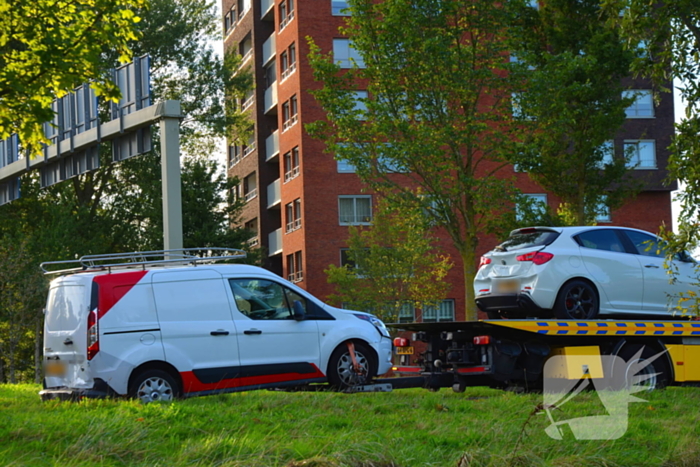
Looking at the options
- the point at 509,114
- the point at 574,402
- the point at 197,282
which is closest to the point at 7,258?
the point at 509,114

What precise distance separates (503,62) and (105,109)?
1816 cm

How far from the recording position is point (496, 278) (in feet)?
44.0

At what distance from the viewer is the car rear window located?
13180 millimetres

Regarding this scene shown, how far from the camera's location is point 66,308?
11797 mm

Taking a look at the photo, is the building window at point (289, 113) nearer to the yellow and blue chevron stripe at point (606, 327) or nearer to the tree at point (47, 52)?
the tree at point (47, 52)

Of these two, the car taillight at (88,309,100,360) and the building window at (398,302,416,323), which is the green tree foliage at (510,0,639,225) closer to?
the car taillight at (88,309,100,360)

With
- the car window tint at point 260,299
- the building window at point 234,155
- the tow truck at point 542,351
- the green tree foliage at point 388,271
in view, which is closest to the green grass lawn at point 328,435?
the tow truck at point 542,351

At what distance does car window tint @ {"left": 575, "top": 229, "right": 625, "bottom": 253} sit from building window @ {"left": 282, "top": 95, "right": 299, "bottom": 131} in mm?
35809

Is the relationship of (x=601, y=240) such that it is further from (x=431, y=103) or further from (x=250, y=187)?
(x=250, y=187)

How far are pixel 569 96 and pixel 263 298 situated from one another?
16.8m

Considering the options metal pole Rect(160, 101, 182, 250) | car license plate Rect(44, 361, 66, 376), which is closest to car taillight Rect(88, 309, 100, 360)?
car license plate Rect(44, 361, 66, 376)

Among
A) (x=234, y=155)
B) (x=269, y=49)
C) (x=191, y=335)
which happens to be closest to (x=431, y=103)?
(x=191, y=335)

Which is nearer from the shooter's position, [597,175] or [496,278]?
[496,278]

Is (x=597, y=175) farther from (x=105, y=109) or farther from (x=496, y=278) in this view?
(x=105, y=109)
